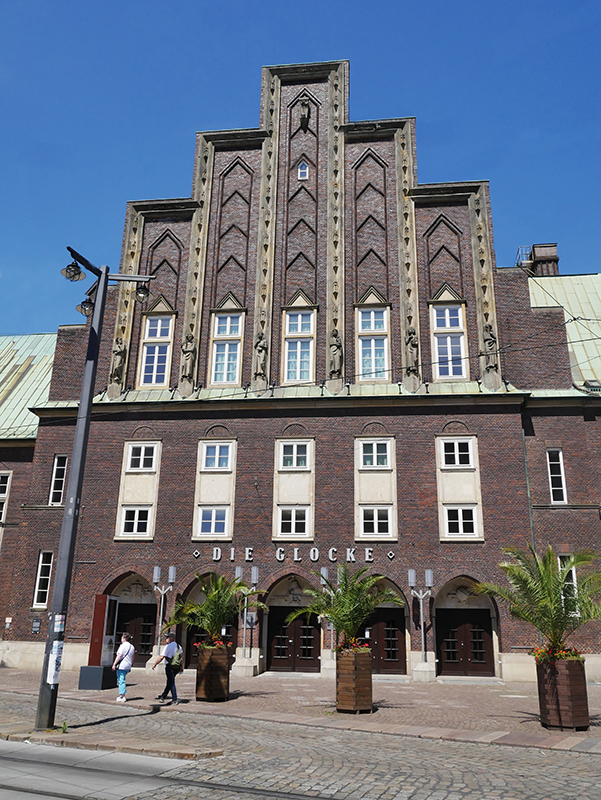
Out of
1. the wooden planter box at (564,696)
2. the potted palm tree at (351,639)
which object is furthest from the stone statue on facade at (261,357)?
the wooden planter box at (564,696)

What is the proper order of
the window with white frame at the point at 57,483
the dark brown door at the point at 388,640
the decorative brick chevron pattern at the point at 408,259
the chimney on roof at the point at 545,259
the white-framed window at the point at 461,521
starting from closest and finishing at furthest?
the dark brown door at the point at 388,640
the white-framed window at the point at 461,521
the decorative brick chevron pattern at the point at 408,259
the window with white frame at the point at 57,483
the chimney on roof at the point at 545,259

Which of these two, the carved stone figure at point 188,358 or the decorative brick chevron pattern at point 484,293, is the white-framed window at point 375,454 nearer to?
the decorative brick chevron pattern at point 484,293

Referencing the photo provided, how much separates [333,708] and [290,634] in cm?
956

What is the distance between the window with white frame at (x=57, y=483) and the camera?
30.1m

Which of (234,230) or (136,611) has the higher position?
(234,230)

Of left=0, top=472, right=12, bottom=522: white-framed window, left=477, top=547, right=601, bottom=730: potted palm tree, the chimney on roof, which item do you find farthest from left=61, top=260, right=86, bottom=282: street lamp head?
the chimney on roof

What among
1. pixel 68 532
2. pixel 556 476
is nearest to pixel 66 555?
pixel 68 532

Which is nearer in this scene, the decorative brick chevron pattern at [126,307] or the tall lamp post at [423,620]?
the tall lamp post at [423,620]

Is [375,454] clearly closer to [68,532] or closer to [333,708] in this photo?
A: [333,708]

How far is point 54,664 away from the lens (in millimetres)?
14406

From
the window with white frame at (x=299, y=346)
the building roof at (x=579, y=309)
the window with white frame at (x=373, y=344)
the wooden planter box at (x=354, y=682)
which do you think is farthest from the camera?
the building roof at (x=579, y=309)

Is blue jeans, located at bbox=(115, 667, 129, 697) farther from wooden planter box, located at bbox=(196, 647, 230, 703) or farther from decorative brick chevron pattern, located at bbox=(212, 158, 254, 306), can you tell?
decorative brick chevron pattern, located at bbox=(212, 158, 254, 306)

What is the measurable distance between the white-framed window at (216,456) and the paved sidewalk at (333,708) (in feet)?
26.4

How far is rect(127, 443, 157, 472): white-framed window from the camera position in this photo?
96.5 ft
